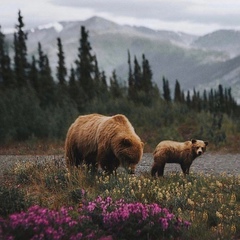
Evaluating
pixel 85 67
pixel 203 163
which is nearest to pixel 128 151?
pixel 203 163

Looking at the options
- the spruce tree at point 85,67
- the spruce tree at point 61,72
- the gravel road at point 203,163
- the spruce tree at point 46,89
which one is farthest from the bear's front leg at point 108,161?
the spruce tree at point 61,72

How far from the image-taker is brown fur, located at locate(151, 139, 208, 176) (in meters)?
11.5

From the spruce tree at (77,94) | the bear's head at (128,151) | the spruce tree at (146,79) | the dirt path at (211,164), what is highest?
the bear's head at (128,151)

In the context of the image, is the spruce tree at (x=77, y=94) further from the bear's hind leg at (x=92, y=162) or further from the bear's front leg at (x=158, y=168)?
the bear's hind leg at (x=92, y=162)

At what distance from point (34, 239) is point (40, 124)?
2157 cm

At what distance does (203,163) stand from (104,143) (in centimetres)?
946

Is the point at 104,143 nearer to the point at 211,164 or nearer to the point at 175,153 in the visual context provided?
the point at 175,153

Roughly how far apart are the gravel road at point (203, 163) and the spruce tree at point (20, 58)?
19161mm

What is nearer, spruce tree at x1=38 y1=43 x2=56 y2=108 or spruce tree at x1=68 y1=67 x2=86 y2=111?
spruce tree at x1=38 y1=43 x2=56 y2=108

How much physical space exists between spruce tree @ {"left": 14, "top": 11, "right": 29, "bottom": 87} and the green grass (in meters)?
26.9

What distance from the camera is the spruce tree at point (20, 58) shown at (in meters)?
37.9

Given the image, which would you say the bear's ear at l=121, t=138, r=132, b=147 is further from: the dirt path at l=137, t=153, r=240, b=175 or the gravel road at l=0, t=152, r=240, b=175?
the dirt path at l=137, t=153, r=240, b=175

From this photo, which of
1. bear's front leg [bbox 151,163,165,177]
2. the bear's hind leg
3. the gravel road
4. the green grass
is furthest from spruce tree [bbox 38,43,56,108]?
the green grass

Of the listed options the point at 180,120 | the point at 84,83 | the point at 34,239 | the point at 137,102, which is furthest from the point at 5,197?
the point at 84,83
